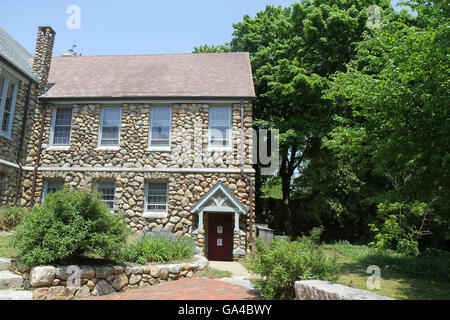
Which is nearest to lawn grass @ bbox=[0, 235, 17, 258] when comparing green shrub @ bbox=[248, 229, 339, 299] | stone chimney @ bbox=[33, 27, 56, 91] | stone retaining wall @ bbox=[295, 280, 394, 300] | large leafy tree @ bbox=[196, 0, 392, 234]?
green shrub @ bbox=[248, 229, 339, 299]

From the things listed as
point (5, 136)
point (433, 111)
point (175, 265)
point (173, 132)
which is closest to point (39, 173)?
point (5, 136)

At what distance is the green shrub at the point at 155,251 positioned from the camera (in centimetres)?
895

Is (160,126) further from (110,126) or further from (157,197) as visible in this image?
(157,197)

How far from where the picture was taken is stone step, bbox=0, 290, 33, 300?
5785 millimetres

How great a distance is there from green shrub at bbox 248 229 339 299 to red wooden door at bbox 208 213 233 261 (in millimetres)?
7011

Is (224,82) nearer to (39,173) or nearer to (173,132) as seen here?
(173,132)

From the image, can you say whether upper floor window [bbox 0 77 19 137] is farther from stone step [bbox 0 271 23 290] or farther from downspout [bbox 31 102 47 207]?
stone step [bbox 0 271 23 290]

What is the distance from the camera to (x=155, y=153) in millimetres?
13789

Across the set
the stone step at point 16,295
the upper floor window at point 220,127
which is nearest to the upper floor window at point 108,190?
the upper floor window at point 220,127

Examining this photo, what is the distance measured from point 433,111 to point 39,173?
48.4 feet

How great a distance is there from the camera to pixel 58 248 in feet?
22.6

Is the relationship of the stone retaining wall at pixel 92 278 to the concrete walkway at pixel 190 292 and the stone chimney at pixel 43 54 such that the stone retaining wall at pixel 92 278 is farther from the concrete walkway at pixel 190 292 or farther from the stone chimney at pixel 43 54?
the stone chimney at pixel 43 54

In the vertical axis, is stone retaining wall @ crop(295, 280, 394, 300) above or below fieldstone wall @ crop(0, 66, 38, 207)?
below

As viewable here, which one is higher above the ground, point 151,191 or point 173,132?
point 173,132
